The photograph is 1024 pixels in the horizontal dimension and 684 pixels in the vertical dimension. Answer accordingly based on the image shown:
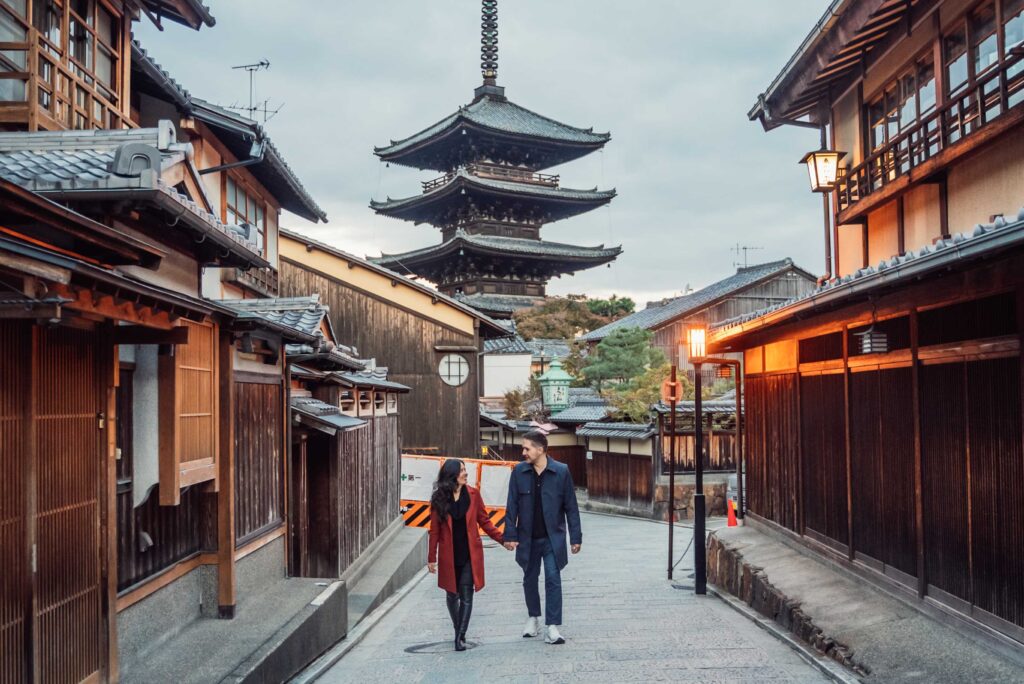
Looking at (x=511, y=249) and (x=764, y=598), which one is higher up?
(x=511, y=249)

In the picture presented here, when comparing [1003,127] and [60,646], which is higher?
[1003,127]

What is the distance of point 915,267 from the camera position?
625cm

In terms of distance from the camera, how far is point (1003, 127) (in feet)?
27.3

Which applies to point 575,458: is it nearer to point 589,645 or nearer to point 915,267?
point 589,645

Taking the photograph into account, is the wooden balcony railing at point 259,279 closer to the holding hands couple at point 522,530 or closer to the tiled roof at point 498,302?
the holding hands couple at point 522,530

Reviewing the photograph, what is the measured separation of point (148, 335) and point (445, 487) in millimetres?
2686

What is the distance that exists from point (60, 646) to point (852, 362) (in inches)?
300

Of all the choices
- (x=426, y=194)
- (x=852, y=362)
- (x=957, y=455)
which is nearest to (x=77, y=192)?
(x=957, y=455)

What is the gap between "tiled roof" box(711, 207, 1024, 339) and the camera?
200 inches

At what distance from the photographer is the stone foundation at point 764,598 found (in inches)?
285

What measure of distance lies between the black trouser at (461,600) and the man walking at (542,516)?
1.47 ft

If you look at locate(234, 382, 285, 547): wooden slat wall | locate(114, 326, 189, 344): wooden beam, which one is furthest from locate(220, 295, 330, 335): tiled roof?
locate(114, 326, 189, 344): wooden beam

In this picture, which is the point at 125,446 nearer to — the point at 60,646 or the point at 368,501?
the point at 60,646

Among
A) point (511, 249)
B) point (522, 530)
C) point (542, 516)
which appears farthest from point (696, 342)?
point (511, 249)
